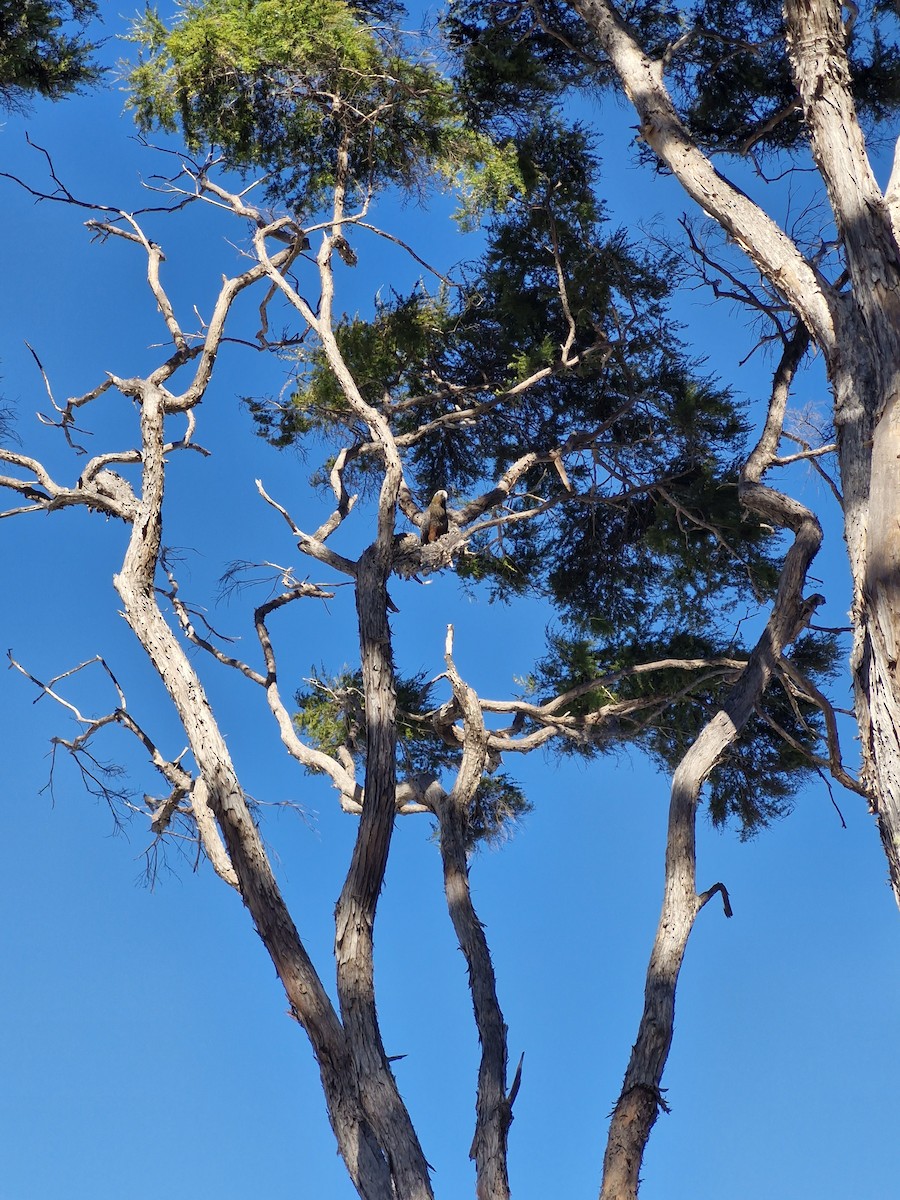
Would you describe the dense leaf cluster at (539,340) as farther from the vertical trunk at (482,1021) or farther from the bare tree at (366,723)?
the vertical trunk at (482,1021)

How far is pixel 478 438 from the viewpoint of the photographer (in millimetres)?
9812

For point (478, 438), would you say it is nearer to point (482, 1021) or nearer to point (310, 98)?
point (310, 98)

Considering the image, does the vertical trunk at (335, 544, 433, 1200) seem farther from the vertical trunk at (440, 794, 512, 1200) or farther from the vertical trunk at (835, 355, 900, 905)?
the vertical trunk at (835, 355, 900, 905)

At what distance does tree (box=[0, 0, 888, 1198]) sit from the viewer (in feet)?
22.7

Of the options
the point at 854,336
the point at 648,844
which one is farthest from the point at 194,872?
the point at 648,844

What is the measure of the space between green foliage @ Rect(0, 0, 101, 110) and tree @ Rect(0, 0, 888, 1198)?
0.91 metres

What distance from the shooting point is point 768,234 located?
5699 mm

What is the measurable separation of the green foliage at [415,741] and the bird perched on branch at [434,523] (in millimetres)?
1793

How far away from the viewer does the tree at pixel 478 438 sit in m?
6.92

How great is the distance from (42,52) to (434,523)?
214 inches

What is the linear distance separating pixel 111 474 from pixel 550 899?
18264mm

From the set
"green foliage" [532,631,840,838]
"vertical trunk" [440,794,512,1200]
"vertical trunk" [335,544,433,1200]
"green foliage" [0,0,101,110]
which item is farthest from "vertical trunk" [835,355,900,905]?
"green foliage" [0,0,101,110]

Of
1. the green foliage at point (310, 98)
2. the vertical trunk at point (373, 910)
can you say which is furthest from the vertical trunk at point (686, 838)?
the green foliage at point (310, 98)

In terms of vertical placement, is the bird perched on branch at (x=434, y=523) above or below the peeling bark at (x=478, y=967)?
above
